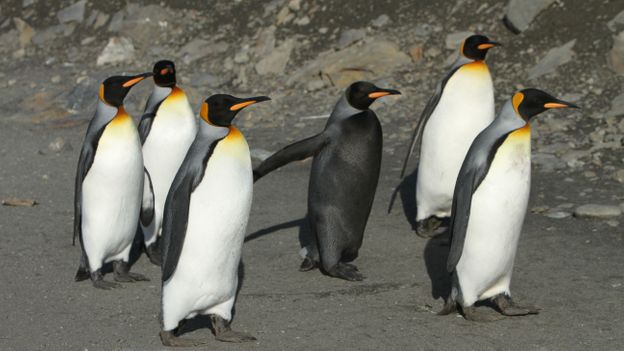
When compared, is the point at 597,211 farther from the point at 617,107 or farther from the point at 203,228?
the point at 203,228

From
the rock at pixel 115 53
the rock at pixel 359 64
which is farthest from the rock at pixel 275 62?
the rock at pixel 115 53

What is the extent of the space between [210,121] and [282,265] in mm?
1512

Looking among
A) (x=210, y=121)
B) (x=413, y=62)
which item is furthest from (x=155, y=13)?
(x=210, y=121)

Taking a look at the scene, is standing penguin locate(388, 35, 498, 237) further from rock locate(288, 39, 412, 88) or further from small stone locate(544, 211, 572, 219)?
rock locate(288, 39, 412, 88)

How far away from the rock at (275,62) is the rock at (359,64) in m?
0.46

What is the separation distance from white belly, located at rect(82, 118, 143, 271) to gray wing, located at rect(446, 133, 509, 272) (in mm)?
1863

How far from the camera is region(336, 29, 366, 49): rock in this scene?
34.8ft

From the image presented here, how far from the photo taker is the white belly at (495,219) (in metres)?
4.96

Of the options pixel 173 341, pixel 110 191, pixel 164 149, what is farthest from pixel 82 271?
pixel 173 341

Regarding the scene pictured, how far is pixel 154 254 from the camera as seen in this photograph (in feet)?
20.3

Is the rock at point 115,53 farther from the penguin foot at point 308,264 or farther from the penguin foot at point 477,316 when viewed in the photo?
the penguin foot at point 477,316

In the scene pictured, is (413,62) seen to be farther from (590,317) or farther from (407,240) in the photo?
(590,317)

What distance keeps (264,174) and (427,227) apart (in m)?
1.35

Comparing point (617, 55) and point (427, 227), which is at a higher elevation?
point (617, 55)
